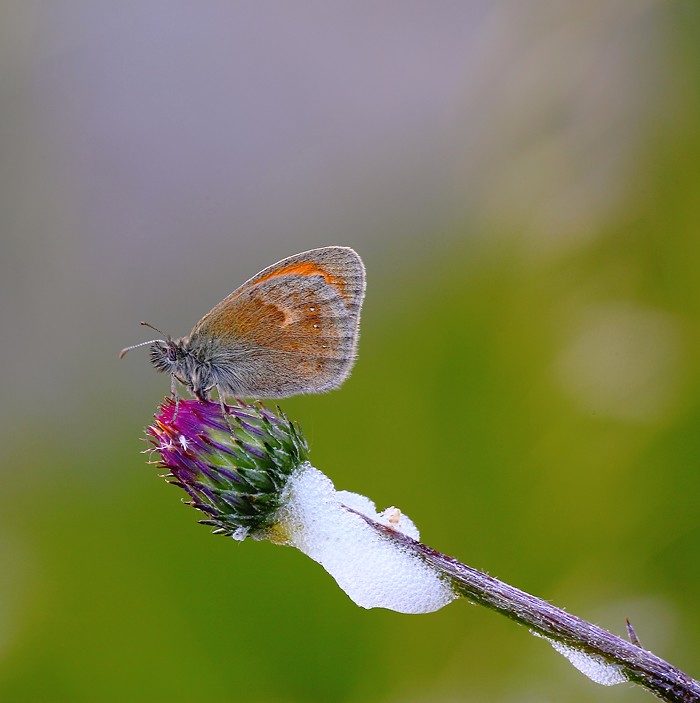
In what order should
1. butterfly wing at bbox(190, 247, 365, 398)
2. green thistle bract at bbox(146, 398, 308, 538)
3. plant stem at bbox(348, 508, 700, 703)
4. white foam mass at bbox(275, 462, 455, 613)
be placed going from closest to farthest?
plant stem at bbox(348, 508, 700, 703) < white foam mass at bbox(275, 462, 455, 613) < green thistle bract at bbox(146, 398, 308, 538) < butterfly wing at bbox(190, 247, 365, 398)

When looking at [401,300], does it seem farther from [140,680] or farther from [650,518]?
[140,680]

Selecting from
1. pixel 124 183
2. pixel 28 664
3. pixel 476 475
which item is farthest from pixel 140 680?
pixel 124 183

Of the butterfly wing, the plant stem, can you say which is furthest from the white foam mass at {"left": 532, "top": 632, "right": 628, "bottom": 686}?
the butterfly wing

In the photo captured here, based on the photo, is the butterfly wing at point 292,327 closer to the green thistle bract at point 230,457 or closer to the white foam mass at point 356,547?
the green thistle bract at point 230,457

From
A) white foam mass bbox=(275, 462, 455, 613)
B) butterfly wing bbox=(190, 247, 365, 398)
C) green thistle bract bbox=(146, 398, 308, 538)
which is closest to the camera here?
white foam mass bbox=(275, 462, 455, 613)

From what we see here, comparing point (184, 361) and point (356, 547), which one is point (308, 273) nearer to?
point (184, 361)

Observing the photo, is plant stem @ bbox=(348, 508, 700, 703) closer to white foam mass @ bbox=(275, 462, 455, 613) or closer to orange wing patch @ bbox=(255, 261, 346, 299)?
white foam mass @ bbox=(275, 462, 455, 613)

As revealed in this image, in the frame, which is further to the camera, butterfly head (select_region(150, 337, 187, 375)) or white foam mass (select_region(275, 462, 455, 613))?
butterfly head (select_region(150, 337, 187, 375))

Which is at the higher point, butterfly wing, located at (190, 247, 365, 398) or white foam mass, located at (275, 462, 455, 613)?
butterfly wing, located at (190, 247, 365, 398)
